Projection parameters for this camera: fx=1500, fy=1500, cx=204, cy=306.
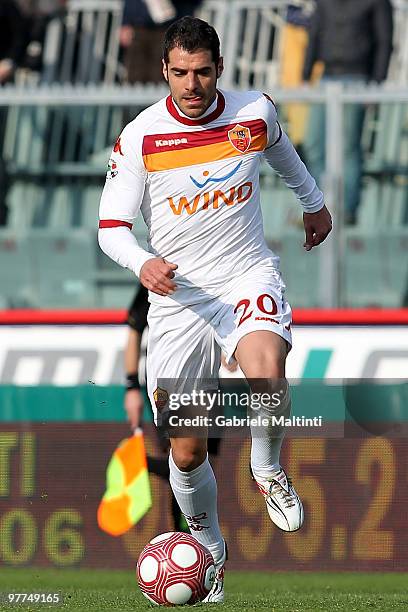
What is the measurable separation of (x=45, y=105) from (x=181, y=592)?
15.4 feet

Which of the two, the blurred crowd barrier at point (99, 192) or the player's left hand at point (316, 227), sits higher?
the player's left hand at point (316, 227)

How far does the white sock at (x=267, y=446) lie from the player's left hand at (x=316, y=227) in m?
0.83

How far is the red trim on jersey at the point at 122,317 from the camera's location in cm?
938

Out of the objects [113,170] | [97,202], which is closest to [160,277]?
[113,170]

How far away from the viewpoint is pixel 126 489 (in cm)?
857

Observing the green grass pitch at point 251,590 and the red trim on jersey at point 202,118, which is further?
the red trim on jersey at point 202,118

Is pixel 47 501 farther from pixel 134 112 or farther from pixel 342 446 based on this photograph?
pixel 134 112

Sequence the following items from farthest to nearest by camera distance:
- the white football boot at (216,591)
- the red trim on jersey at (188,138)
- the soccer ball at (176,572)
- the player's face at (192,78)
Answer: the white football boot at (216,591)
the red trim on jersey at (188,138)
the soccer ball at (176,572)
the player's face at (192,78)

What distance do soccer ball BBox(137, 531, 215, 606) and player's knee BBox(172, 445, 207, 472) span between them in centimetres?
37

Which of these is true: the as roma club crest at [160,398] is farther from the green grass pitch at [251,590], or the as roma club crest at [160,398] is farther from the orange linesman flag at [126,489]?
the orange linesman flag at [126,489]

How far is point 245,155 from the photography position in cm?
716

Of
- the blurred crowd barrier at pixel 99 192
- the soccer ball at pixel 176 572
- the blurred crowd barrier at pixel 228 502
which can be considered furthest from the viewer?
the blurred crowd barrier at pixel 99 192

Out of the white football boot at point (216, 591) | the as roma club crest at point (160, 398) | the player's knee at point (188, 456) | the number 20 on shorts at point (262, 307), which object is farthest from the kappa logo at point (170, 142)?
the white football boot at point (216, 591)

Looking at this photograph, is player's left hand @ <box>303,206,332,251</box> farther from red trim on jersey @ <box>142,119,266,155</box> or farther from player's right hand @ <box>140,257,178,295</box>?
player's right hand @ <box>140,257,178,295</box>
